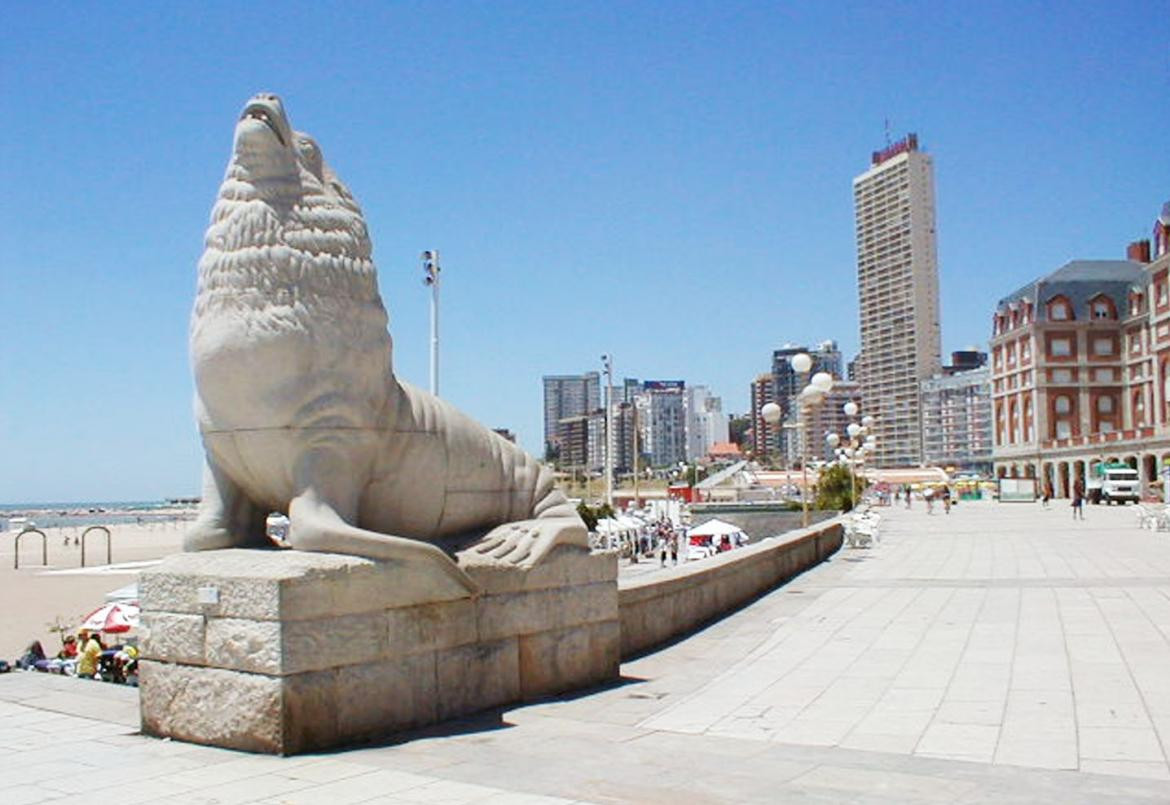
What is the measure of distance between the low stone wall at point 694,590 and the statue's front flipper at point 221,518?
11.2 ft

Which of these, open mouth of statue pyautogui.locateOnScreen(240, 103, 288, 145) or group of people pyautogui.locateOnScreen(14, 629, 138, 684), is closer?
open mouth of statue pyautogui.locateOnScreen(240, 103, 288, 145)

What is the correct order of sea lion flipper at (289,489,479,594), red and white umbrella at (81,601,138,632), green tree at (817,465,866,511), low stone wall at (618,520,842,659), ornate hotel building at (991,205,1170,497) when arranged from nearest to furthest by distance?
1. sea lion flipper at (289,489,479,594)
2. low stone wall at (618,520,842,659)
3. red and white umbrella at (81,601,138,632)
4. green tree at (817,465,866,511)
5. ornate hotel building at (991,205,1170,497)

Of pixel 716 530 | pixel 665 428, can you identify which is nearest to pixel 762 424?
pixel 665 428

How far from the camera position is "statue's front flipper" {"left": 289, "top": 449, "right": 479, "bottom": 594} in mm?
5570

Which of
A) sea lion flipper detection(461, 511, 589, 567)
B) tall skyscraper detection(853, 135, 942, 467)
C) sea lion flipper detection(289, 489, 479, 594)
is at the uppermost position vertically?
tall skyscraper detection(853, 135, 942, 467)

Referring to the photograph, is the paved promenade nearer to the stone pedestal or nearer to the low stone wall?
the stone pedestal

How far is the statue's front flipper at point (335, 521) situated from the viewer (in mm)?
5570

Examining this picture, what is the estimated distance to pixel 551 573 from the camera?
6867 millimetres

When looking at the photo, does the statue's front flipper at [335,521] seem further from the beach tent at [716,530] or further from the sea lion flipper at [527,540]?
the beach tent at [716,530]

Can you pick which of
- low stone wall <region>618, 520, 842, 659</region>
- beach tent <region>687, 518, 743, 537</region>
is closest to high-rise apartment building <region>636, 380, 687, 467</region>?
beach tent <region>687, 518, 743, 537</region>

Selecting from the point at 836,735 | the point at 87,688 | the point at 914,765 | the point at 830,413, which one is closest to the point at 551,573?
the point at 836,735

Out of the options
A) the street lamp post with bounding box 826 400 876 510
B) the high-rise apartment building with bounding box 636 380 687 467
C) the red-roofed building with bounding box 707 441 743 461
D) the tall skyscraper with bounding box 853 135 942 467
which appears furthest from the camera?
the high-rise apartment building with bounding box 636 380 687 467

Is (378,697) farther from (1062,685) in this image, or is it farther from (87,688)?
(1062,685)

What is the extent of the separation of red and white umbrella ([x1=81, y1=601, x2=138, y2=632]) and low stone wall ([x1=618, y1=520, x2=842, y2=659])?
7140mm
